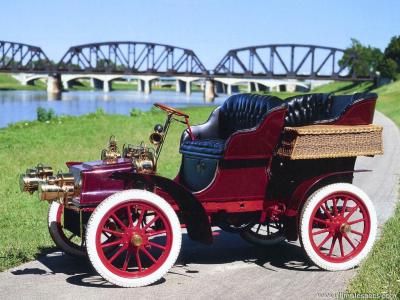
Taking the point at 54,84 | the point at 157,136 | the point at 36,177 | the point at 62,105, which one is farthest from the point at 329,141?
the point at 54,84

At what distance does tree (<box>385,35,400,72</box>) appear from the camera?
318 feet

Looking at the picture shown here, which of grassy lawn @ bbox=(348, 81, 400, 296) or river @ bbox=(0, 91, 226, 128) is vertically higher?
grassy lawn @ bbox=(348, 81, 400, 296)

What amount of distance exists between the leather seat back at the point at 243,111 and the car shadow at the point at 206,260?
3.68ft

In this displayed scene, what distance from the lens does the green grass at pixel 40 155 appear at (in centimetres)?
725

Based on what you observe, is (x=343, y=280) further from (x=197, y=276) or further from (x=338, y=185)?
(x=197, y=276)

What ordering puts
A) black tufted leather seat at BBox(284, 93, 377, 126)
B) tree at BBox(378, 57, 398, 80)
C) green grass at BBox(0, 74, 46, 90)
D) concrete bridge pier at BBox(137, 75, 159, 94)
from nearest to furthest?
black tufted leather seat at BBox(284, 93, 377, 126) < tree at BBox(378, 57, 398, 80) < green grass at BBox(0, 74, 46, 90) < concrete bridge pier at BBox(137, 75, 159, 94)

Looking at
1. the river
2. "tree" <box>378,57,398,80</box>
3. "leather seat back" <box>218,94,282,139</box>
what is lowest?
the river

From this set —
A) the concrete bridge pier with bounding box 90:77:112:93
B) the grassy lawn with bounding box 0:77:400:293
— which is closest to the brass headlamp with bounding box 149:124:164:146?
the grassy lawn with bounding box 0:77:400:293

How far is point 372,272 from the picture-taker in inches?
231

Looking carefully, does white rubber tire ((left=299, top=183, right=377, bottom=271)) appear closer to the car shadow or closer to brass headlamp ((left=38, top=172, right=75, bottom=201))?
the car shadow

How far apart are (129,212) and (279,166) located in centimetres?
159

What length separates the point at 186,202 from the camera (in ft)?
19.0

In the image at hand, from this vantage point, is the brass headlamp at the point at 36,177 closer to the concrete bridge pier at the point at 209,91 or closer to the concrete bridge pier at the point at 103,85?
the concrete bridge pier at the point at 209,91

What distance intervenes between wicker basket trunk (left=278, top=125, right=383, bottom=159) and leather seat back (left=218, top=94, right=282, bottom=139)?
323mm
